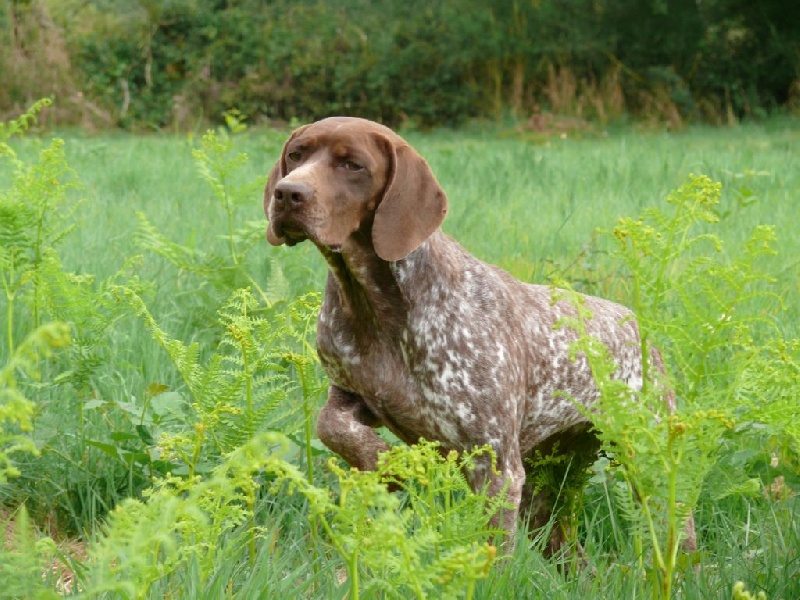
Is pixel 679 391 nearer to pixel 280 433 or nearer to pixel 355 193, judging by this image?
pixel 280 433

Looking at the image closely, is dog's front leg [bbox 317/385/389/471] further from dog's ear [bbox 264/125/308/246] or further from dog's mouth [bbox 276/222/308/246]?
dog's ear [bbox 264/125/308/246]

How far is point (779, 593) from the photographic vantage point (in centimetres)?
297

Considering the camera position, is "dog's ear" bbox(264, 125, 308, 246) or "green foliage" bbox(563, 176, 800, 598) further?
"dog's ear" bbox(264, 125, 308, 246)

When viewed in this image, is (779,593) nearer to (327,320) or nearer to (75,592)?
(327,320)

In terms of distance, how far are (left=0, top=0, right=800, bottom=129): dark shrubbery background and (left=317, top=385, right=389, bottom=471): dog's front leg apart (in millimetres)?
16910

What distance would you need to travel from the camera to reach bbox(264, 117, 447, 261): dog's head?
3.26m

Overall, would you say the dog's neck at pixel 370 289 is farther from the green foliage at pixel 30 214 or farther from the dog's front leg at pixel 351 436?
the green foliage at pixel 30 214

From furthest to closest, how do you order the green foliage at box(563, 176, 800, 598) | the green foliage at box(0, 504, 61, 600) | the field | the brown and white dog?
the brown and white dog < the green foliage at box(563, 176, 800, 598) < the field < the green foliage at box(0, 504, 61, 600)

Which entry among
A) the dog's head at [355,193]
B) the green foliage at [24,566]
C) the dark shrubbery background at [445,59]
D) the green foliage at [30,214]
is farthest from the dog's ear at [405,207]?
the dark shrubbery background at [445,59]

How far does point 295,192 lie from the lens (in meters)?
3.21

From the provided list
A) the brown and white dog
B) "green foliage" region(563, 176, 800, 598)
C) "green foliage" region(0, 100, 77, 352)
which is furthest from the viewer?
"green foliage" region(0, 100, 77, 352)

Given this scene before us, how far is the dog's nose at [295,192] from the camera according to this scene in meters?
3.21

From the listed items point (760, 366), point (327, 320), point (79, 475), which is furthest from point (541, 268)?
point (760, 366)

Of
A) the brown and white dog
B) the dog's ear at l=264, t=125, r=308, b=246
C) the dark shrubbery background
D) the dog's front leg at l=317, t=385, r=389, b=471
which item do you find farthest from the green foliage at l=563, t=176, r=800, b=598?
the dark shrubbery background
